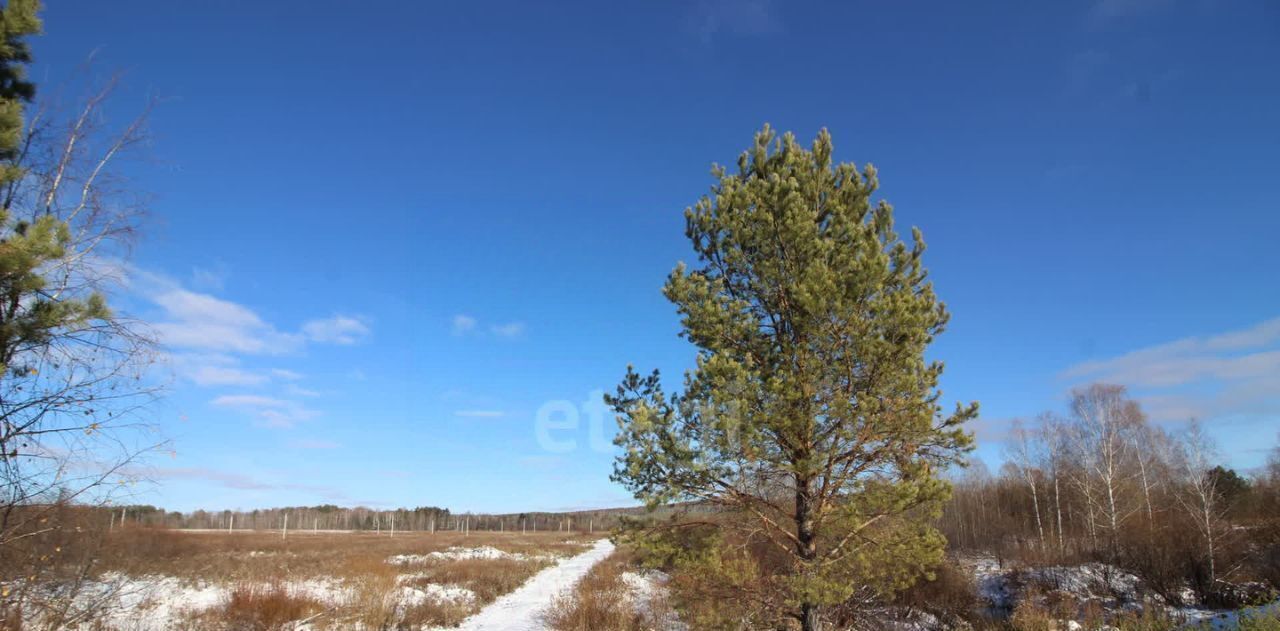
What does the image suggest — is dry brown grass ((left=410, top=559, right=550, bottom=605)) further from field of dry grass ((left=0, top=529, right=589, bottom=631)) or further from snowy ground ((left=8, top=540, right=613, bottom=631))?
snowy ground ((left=8, top=540, right=613, bottom=631))

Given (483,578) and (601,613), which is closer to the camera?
(601,613)

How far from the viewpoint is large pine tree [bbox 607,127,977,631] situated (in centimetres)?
758

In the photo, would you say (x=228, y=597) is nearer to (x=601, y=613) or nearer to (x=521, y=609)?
(x=521, y=609)

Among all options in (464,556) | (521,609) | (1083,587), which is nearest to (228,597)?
(521,609)

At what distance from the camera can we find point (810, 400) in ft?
26.1

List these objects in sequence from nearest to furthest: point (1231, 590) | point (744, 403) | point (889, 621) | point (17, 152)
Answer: point (17, 152) < point (744, 403) < point (889, 621) < point (1231, 590)

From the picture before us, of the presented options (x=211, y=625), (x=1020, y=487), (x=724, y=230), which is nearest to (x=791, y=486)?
(x=724, y=230)

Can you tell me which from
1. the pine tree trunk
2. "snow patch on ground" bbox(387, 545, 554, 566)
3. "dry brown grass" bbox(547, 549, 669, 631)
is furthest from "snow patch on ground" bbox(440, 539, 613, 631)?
"snow patch on ground" bbox(387, 545, 554, 566)

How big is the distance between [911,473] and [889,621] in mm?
10042

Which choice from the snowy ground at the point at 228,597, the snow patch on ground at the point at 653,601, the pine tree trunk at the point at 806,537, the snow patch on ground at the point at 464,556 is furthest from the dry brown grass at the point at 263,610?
the snow patch on ground at the point at 464,556

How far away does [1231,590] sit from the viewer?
1702 centimetres

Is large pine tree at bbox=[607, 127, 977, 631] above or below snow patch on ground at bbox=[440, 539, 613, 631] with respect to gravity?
above

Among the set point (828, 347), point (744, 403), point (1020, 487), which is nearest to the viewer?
point (744, 403)

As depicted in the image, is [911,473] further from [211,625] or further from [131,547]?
[131,547]
